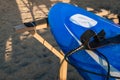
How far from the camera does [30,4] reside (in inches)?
305

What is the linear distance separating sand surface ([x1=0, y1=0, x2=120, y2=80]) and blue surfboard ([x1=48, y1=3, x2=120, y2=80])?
640 millimetres

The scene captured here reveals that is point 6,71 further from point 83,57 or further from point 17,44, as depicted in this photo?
point 83,57

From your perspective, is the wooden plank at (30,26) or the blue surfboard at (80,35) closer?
the blue surfboard at (80,35)

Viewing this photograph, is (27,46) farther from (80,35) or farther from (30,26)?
(80,35)

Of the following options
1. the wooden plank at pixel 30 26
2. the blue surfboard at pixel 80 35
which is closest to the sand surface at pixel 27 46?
the blue surfboard at pixel 80 35

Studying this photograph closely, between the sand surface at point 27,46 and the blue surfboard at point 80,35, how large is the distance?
0.64 meters

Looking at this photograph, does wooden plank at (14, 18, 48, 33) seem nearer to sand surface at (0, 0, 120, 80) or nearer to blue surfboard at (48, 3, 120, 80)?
blue surfboard at (48, 3, 120, 80)

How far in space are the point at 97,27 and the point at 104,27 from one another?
0.07 metres

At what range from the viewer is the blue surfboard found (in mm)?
2459

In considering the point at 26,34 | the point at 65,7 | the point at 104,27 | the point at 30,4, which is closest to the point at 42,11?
the point at 30,4

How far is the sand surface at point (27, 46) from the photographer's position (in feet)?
14.3

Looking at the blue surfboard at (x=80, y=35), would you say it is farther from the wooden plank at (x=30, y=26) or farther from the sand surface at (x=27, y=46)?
the sand surface at (x=27, y=46)

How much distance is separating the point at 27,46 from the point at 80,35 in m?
2.62

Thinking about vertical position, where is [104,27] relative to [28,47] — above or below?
above
